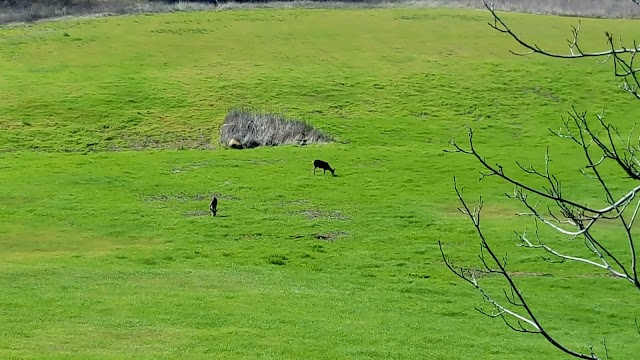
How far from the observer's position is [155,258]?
2531 cm

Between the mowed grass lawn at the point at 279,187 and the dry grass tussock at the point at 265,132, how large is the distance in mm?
1186

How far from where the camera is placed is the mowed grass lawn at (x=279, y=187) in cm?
1852

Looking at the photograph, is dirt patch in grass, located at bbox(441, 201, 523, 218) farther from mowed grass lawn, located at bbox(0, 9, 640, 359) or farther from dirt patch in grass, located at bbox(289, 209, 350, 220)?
dirt patch in grass, located at bbox(289, 209, 350, 220)

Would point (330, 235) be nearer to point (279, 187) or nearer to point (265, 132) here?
point (279, 187)

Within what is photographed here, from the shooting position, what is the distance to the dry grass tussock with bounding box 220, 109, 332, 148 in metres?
45.3

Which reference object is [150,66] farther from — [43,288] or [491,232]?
[43,288]

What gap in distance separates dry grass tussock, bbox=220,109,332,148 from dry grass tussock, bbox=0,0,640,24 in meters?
29.1

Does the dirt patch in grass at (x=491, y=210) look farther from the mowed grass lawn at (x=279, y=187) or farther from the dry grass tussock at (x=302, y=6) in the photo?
the dry grass tussock at (x=302, y=6)

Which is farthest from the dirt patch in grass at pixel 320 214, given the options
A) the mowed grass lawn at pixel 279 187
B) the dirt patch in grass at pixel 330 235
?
the dirt patch in grass at pixel 330 235

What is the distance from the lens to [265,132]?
4575 centimetres

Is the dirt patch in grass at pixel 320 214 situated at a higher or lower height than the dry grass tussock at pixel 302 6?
lower

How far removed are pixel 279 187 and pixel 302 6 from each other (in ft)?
136

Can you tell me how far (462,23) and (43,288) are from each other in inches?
2084

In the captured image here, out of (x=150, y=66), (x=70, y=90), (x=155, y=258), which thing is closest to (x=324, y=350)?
(x=155, y=258)
